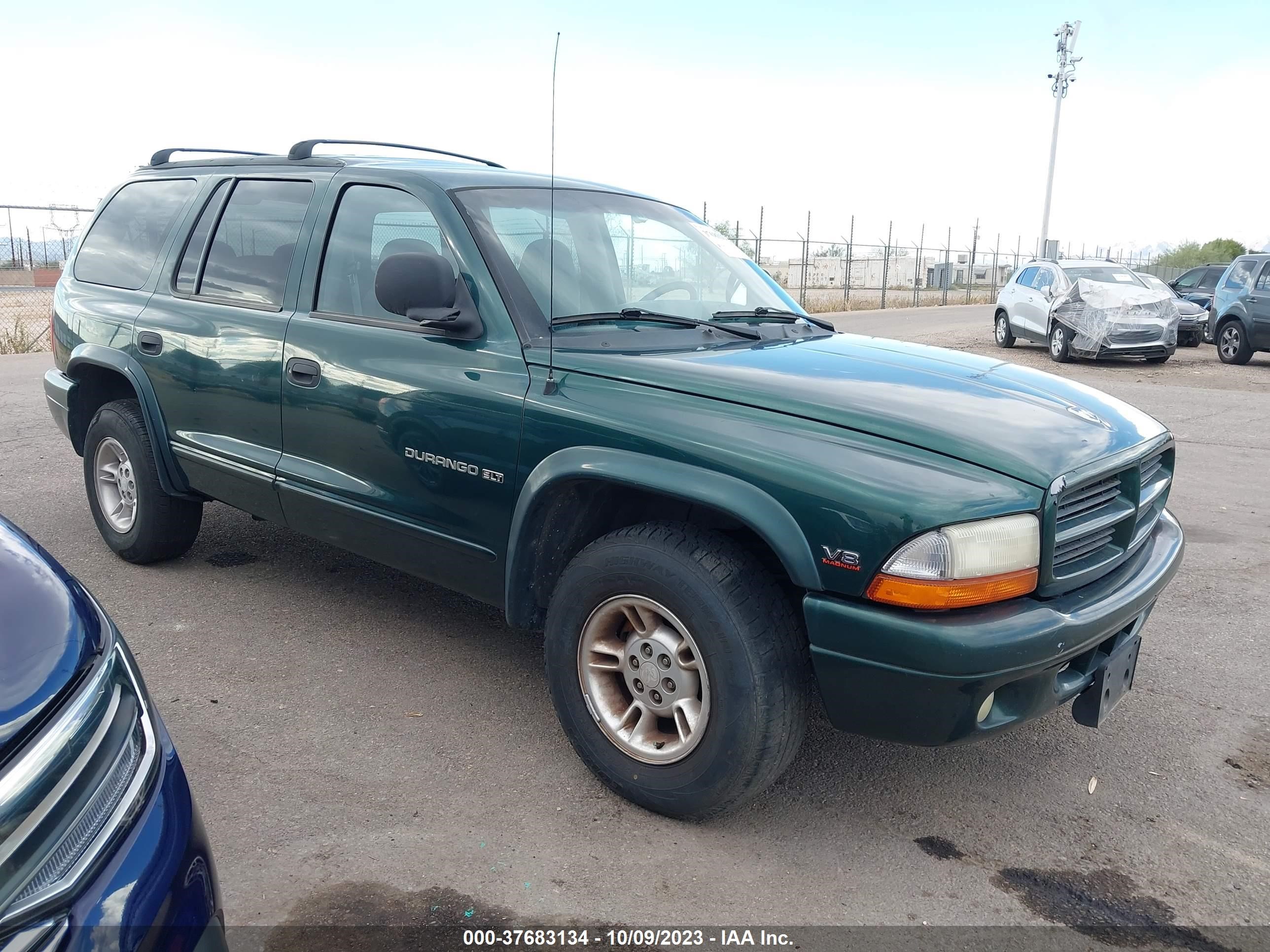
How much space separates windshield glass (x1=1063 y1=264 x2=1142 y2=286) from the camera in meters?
15.9

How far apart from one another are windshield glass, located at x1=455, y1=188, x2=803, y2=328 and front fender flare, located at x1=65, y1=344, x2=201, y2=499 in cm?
188

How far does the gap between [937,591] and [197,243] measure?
3551 millimetres

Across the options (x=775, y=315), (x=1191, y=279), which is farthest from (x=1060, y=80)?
(x=775, y=315)

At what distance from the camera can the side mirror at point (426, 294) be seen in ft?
10.5

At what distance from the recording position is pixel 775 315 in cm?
398

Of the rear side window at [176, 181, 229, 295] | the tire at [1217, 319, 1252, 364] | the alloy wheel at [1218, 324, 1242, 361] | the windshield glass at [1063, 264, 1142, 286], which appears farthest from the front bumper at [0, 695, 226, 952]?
the alloy wheel at [1218, 324, 1242, 361]

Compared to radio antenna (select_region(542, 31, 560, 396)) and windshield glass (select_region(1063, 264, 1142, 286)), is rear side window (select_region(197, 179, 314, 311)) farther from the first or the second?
windshield glass (select_region(1063, 264, 1142, 286))

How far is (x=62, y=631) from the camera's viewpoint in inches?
68.2

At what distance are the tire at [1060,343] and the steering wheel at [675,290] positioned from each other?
43.5 feet

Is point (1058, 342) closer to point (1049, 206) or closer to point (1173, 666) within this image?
point (1173, 666)

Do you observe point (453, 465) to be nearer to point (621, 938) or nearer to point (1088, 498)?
point (621, 938)

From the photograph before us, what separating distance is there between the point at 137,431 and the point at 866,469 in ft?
11.4

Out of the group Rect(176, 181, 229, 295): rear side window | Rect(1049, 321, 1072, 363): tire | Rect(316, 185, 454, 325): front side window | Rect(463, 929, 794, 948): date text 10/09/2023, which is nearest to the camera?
Rect(463, 929, 794, 948): date text 10/09/2023

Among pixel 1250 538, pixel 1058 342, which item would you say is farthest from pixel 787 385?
pixel 1058 342
